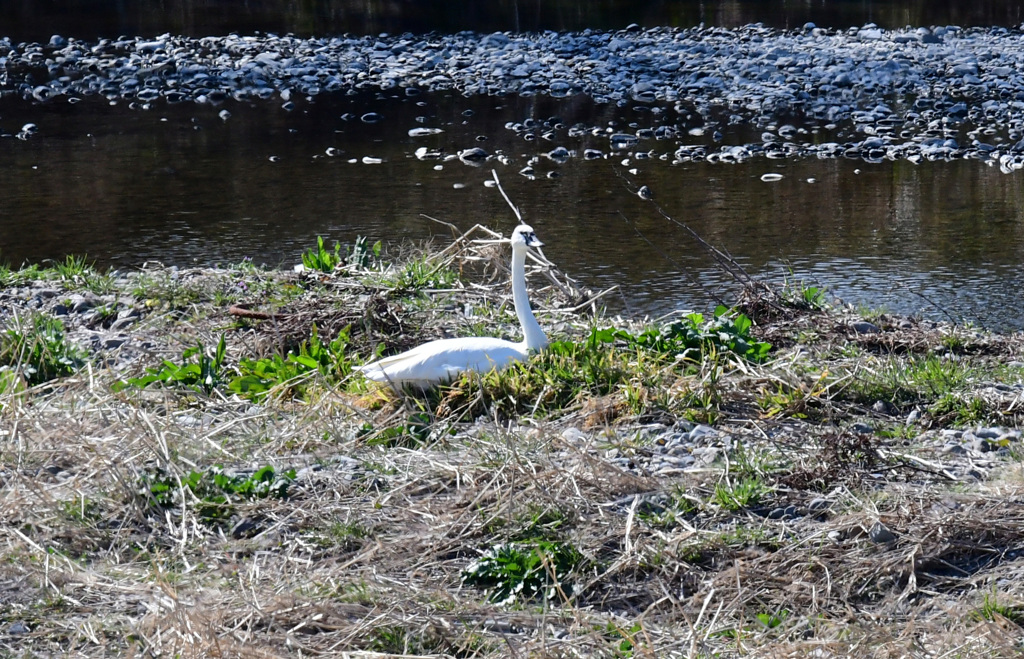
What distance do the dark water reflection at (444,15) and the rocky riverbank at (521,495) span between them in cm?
1753

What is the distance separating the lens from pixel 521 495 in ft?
12.9

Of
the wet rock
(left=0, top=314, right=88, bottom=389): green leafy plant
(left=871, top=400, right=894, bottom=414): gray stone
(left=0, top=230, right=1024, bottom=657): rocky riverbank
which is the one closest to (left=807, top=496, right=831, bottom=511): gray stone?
(left=0, top=230, right=1024, bottom=657): rocky riverbank

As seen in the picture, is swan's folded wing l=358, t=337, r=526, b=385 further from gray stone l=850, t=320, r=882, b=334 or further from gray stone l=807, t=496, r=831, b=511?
gray stone l=850, t=320, r=882, b=334

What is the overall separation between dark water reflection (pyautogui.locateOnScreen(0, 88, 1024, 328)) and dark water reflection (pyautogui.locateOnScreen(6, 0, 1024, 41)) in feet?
27.4

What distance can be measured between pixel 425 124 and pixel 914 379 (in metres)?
10.7

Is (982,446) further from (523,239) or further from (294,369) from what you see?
(294,369)

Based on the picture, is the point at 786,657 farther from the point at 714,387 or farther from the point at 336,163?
the point at 336,163

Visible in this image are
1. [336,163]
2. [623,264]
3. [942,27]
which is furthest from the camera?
[942,27]

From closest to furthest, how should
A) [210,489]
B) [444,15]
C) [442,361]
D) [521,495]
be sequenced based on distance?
1. [521,495]
2. [210,489]
3. [442,361]
4. [444,15]

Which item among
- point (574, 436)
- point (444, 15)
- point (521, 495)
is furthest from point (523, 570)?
point (444, 15)

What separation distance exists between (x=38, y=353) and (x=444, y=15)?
19086 millimetres

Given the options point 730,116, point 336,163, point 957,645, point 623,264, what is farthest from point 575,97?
point 957,645

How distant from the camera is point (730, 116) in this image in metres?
14.9

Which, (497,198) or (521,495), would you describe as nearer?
(521,495)
